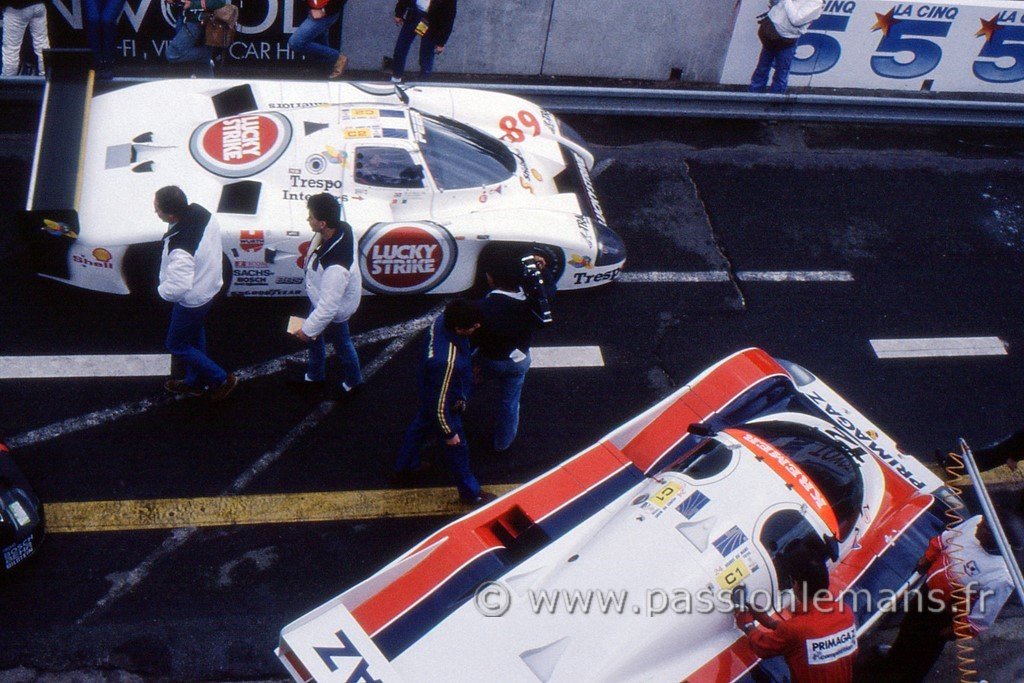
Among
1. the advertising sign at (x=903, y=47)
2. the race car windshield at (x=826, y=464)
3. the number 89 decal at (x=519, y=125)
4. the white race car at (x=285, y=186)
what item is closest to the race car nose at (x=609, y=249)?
the white race car at (x=285, y=186)

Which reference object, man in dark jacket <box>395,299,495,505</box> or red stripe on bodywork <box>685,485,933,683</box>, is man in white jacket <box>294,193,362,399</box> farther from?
red stripe on bodywork <box>685,485,933,683</box>

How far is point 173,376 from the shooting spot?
6.47 metres

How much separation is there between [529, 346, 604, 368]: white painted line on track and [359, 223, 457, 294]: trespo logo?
90 centimetres

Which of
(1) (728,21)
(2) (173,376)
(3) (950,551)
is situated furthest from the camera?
(1) (728,21)

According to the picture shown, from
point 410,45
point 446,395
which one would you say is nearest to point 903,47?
point 410,45

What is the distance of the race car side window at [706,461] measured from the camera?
505cm

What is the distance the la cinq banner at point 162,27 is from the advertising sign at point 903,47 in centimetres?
477

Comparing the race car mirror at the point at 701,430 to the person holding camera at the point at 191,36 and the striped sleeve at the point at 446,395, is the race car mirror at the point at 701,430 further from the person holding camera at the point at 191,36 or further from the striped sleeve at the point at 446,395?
the person holding camera at the point at 191,36

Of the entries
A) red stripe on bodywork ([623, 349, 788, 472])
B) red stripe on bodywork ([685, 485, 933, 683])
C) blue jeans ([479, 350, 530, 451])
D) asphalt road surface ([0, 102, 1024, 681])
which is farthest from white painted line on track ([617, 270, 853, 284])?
red stripe on bodywork ([685, 485, 933, 683])

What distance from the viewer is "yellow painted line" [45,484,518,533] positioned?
5594 mm

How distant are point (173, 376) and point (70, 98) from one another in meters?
2.24

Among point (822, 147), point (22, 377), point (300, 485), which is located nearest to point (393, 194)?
point (300, 485)

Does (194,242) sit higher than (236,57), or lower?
higher

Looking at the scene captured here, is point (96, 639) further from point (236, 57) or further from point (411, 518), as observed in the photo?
point (236, 57)
